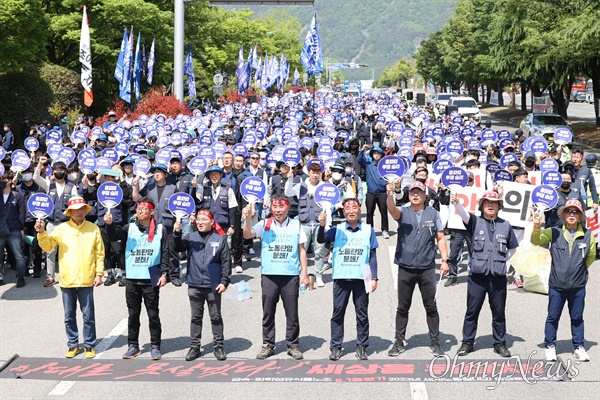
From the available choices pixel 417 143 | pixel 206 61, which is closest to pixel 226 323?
pixel 417 143

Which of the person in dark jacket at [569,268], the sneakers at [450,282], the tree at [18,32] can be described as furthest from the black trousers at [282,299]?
the tree at [18,32]

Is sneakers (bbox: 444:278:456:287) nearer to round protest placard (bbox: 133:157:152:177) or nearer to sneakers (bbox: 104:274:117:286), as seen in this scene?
sneakers (bbox: 104:274:117:286)

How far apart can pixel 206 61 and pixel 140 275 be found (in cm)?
5738

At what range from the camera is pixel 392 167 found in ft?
32.4

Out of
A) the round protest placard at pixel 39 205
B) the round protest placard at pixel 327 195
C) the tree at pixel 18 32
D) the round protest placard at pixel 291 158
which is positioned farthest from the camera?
the tree at pixel 18 32

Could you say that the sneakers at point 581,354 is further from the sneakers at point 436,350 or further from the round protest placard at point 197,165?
the round protest placard at point 197,165

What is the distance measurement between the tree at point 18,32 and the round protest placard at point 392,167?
82.7 ft

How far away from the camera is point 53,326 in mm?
10336

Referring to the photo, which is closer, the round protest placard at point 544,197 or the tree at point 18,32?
the round protest placard at point 544,197

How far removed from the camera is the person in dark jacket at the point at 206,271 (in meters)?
8.74

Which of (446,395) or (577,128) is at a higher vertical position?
(577,128)

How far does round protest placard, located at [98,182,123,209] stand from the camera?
1120 centimetres

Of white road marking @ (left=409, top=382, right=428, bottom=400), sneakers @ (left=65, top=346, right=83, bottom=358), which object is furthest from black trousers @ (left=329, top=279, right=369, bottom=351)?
sneakers @ (left=65, top=346, right=83, bottom=358)

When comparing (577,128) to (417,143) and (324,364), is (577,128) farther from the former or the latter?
(324,364)
